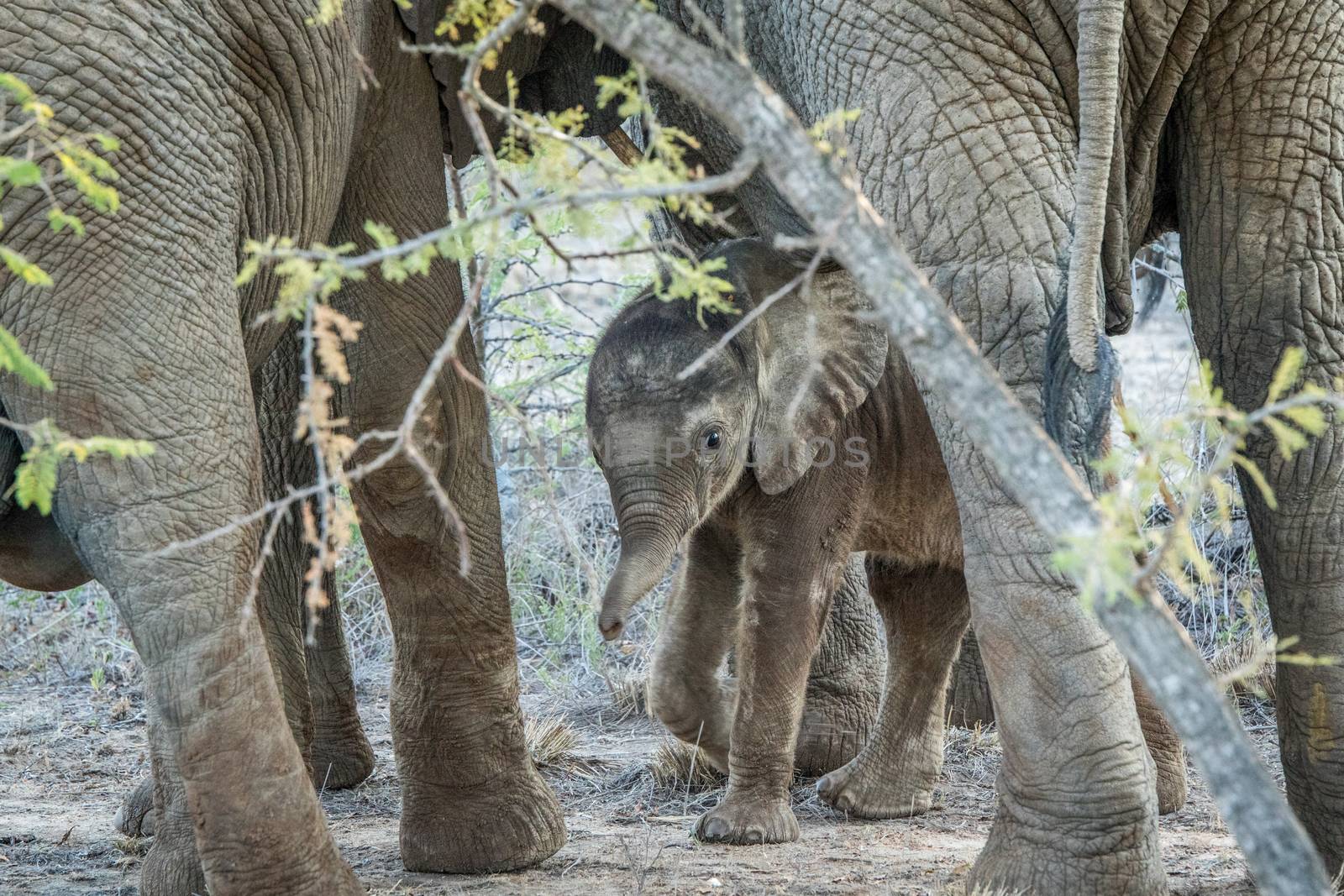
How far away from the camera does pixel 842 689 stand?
539 centimetres

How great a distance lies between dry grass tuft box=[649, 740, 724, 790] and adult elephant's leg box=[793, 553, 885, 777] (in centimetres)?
31

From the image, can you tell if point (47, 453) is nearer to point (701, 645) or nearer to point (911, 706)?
point (701, 645)

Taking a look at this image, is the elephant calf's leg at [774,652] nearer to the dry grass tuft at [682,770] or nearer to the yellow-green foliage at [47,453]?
the dry grass tuft at [682,770]

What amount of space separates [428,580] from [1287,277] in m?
2.17

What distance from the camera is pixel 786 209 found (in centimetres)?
455

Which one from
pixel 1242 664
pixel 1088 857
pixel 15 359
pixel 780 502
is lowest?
pixel 1088 857

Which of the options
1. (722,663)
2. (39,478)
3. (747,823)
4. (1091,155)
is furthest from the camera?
(722,663)

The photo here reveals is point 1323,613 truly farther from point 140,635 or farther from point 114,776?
point 114,776

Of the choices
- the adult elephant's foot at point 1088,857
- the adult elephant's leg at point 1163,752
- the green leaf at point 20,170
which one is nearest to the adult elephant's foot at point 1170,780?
the adult elephant's leg at point 1163,752

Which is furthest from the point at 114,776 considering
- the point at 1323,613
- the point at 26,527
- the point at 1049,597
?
the point at 1323,613

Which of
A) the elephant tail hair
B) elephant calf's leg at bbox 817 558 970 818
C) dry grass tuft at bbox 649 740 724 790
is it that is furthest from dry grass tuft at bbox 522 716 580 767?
the elephant tail hair

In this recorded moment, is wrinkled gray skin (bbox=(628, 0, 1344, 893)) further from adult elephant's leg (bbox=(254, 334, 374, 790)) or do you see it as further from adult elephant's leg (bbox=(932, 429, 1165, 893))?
adult elephant's leg (bbox=(254, 334, 374, 790))

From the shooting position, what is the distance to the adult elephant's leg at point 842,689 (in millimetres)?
5320

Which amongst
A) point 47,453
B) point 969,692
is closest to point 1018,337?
point 47,453
